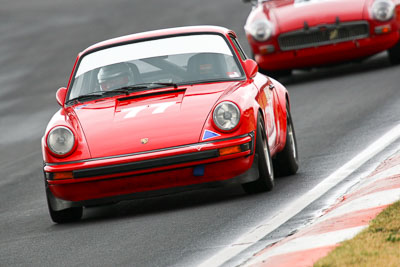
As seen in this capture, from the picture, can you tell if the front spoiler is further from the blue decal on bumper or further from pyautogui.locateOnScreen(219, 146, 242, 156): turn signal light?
the blue decal on bumper

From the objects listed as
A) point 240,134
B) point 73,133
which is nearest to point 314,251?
point 240,134

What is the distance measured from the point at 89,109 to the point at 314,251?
3.29m

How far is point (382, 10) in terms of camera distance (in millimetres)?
16125

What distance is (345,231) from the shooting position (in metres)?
6.11

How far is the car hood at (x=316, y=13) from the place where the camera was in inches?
632

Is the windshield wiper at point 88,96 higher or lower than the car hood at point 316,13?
higher

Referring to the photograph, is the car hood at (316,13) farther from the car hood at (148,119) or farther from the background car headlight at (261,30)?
the car hood at (148,119)

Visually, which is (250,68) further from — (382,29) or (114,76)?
(382,29)

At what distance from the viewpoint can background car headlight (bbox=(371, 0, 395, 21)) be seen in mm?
16094

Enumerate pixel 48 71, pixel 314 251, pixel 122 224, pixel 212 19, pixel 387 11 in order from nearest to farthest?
pixel 314 251
pixel 122 224
pixel 387 11
pixel 48 71
pixel 212 19

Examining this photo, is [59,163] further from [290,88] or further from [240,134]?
[290,88]

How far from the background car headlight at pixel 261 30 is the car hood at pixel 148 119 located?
780 cm

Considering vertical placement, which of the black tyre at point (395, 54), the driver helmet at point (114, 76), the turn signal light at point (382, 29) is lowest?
the black tyre at point (395, 54)

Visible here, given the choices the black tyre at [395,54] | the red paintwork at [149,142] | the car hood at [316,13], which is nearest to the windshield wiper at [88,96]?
the red paintwork at [149,142]
